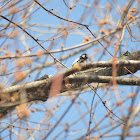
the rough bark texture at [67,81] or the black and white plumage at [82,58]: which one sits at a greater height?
the black and white plumage at [82,58]

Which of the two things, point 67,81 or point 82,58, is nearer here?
point 67,81

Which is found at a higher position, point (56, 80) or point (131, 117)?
point (56, 80)

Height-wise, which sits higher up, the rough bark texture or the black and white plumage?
the black and white plumage

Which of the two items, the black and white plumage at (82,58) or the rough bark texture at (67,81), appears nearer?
the rough bark texture at (67,81)

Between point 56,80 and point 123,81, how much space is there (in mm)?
776

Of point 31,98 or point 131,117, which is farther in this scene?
point 31,98

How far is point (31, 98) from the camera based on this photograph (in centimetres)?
254

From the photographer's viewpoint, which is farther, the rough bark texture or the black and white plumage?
the black and white plumage

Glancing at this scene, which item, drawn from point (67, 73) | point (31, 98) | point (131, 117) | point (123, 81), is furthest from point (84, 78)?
point (131, 117)

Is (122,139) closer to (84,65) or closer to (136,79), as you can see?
(84,65)

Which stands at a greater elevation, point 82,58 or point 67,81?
point 82,58

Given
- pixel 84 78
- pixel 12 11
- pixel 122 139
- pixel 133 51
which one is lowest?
pixel 122 139

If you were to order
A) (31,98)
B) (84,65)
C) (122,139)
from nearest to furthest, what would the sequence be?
(122,139) < (84,65) < (31,98)

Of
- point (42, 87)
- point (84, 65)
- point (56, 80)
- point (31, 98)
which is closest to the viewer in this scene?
point (84, 65)
